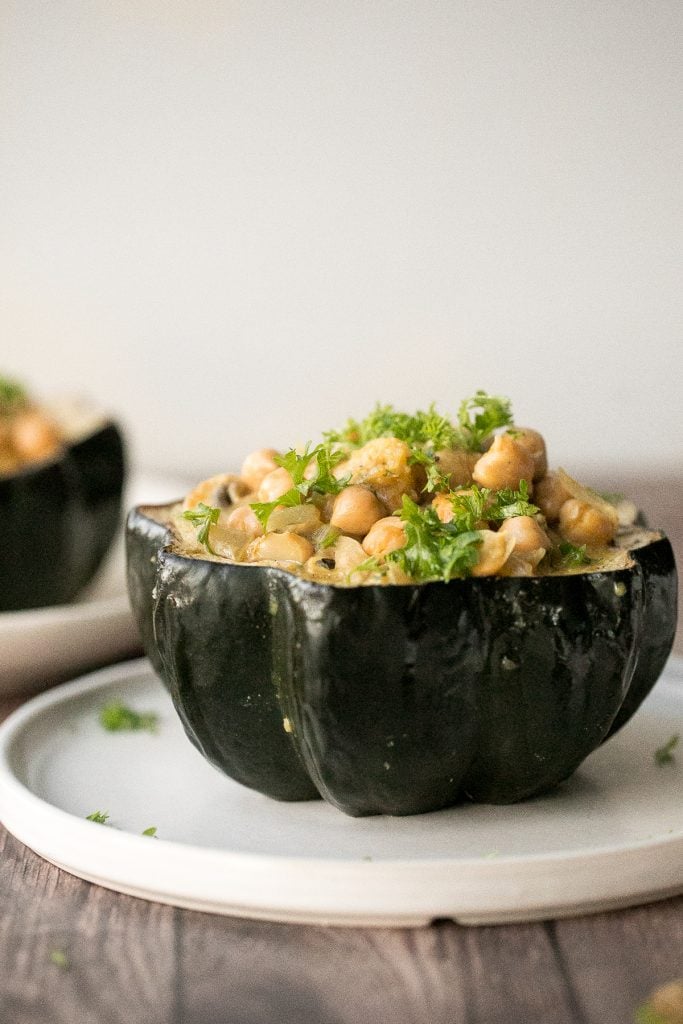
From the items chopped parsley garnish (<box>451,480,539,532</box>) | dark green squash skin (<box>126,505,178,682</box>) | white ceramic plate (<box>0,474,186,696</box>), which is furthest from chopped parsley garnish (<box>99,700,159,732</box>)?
chopped parsley garnish (<box>451,480,539,532</box>)

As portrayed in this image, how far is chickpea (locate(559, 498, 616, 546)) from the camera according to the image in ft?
8.07

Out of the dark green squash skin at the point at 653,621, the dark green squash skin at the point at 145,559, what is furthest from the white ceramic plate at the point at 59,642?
the dark green squash skin at the point at 653,621

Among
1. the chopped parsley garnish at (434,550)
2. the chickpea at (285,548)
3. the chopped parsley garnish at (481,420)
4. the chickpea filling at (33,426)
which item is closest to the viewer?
the chopped parsley garnish at (434,550)

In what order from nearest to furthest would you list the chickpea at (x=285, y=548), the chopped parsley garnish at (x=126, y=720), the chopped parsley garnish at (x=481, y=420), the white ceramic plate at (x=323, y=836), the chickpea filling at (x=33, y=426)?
the white ceramic plate at (x=323, y=836), the chickpea at (x=285, y=548), the chopped parsley garnish at (x=481, y=420), the chopped parsley garnish at (x=126, y=720), the chickpea filling at (x=33, y=426)

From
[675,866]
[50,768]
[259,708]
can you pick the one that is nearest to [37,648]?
[50,768]

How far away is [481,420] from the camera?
2.61 metres

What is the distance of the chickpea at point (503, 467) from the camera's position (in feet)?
7.91

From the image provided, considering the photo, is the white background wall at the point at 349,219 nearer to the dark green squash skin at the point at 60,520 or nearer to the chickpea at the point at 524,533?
the dark green squash skin at the point at 60,520

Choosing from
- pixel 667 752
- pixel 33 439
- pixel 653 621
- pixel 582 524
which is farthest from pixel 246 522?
pixel 33 439

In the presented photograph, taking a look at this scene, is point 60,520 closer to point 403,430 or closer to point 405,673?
point 403,430

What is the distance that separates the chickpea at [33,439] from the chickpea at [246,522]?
1714 millimetres

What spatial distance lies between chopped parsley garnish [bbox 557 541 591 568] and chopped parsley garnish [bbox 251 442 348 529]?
1.41ft

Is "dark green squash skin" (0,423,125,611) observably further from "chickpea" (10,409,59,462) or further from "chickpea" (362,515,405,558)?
"chickpea" (362,515,405,558)

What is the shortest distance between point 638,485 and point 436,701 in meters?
4.55
